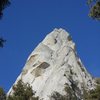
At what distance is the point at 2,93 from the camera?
163 ft

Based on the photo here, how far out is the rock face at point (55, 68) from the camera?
101287mm

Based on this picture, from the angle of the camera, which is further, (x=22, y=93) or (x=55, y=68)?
(x=55, y=68)

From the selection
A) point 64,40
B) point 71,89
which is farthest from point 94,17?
point 64,40

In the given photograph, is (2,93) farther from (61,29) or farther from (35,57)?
(61,29)

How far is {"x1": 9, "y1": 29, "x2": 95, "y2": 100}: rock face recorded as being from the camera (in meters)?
101

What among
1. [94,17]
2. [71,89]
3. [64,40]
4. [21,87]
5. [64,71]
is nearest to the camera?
[94,17]

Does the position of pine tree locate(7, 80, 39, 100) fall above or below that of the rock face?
below

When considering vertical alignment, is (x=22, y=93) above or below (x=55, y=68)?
below

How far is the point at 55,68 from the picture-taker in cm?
10988

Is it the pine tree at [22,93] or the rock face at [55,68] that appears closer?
the pine tree at [22,93]

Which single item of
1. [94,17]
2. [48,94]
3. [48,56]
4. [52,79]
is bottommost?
[94,17]

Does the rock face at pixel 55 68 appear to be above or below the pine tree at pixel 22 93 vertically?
above

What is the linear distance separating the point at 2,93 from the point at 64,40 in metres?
74.1

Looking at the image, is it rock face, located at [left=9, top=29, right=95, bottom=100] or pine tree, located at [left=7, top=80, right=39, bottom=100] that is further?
rock face, located at [left=9, top=29, right=95, bottom=100]
